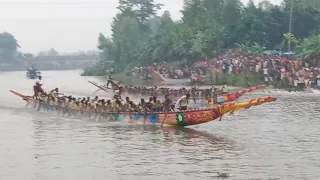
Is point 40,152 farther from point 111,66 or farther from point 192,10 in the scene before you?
point 111,66

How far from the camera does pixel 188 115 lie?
2417 centimetres

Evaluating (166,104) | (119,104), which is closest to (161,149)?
(166,104)

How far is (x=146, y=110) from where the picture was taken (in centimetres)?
2592

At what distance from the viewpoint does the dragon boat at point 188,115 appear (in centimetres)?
2239

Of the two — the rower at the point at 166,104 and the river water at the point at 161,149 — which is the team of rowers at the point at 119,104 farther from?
the river water at the point at 161,149

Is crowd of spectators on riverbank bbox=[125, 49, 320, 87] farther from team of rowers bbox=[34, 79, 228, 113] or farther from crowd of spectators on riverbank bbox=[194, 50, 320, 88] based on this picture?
team of rowers bbox=[34, 79, 228, 113]

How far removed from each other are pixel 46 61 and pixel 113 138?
154653mm

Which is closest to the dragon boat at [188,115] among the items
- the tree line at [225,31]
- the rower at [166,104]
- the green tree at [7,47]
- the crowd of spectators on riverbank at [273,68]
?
the rower at [166,104]

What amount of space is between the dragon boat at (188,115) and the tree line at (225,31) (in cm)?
2769

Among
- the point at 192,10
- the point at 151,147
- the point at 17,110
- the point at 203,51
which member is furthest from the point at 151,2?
the point at 151,147

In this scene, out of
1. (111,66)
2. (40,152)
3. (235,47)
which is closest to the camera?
(40,152)

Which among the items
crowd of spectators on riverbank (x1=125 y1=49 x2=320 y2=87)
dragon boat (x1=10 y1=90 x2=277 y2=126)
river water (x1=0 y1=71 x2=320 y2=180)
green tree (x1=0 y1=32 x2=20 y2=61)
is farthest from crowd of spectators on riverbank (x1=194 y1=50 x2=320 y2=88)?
green tree (x1=0 y1=32 x2=20 y2=61)

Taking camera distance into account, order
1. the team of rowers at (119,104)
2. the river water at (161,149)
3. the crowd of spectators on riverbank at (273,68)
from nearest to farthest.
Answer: the river water at (161,149) → the team of rowers at (119,104) → the crowd of spectators on riverbank at (273,68)

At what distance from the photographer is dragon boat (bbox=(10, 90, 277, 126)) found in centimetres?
2239
